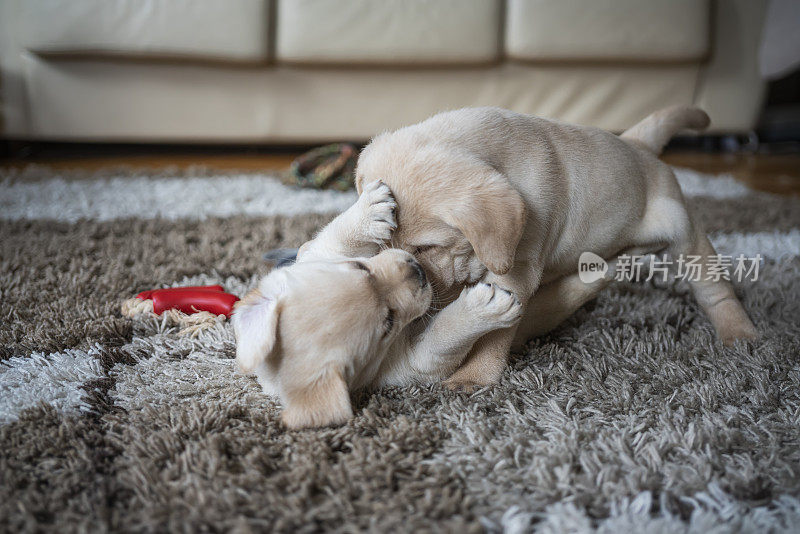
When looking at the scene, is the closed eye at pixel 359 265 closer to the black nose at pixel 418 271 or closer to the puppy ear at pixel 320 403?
the black nose at pixel 418 271

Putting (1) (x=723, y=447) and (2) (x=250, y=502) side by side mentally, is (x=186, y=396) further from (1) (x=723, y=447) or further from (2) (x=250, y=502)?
(1) (x=723, y=447)

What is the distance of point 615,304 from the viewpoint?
4.93 ft

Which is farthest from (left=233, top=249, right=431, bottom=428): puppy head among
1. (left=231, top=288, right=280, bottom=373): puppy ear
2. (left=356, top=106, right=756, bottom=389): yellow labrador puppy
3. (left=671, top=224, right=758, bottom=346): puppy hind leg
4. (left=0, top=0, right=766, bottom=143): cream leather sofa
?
(left=0, top=0, right=766, bottom=143): cream leather sofa

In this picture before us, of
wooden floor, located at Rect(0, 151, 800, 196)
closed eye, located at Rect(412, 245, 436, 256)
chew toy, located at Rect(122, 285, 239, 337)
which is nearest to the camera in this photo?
closed eye, located at Rect(412, 245, 436, 256)

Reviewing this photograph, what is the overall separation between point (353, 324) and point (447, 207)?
0.27 meters

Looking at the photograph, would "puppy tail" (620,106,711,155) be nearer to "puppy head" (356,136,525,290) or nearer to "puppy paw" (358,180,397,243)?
"puppy head" (356,136,525,290)

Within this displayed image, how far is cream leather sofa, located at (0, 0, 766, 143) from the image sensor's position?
112 inches

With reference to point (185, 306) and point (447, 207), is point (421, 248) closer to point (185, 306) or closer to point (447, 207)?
point (447, 207)

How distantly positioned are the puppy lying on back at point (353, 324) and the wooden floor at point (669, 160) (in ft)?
6.81

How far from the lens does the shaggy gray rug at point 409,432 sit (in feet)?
2.64

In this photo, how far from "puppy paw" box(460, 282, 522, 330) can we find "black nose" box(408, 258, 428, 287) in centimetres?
9

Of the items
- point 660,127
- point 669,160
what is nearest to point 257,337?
point 660,127

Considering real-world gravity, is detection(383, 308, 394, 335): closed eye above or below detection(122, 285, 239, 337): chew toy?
above

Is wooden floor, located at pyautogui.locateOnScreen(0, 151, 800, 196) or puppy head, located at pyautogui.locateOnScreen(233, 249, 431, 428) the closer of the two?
puppy head, located at pyautogui.locateOnScreen(233, 249, 431, 428)
